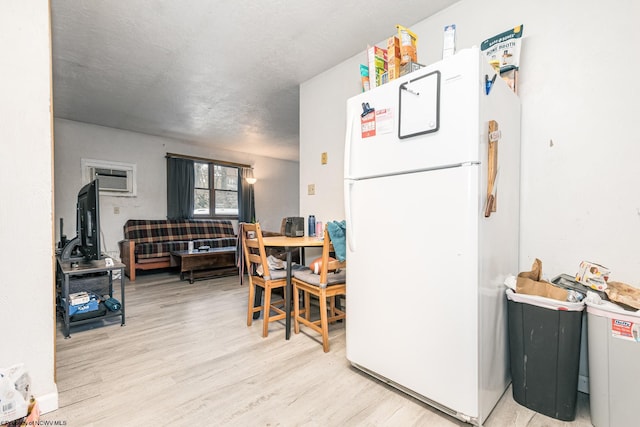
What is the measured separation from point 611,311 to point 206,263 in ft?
14.5

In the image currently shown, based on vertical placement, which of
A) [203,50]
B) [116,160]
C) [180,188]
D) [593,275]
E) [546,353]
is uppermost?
[203,50]

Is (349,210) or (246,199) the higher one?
(246,199)

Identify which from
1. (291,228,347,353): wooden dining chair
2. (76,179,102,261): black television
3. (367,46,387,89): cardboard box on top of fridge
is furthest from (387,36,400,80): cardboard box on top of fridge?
(76,179,102,261): black television

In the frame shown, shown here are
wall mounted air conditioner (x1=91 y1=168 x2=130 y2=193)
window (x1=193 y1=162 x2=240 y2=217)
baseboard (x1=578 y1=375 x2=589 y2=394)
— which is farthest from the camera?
window (x1=193 y1=162 x2=240 y2=217)

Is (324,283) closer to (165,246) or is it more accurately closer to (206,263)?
(206,263)

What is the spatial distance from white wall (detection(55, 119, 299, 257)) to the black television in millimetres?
2564

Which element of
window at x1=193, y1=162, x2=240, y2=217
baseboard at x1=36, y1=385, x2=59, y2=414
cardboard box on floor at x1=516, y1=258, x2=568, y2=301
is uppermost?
window at x1=193, y1=162, x2=240, y2=217

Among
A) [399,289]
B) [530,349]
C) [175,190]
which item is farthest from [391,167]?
[175,190]

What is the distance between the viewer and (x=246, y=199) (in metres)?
6.70

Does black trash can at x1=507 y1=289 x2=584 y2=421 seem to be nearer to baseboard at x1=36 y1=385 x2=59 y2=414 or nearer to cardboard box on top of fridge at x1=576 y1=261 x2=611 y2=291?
cardboard box on top of fridge at x1=576 y1=261 x2=611 y2=291

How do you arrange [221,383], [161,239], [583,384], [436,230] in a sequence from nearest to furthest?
[436,230]
[583,384]
[221,383]
[161,239]

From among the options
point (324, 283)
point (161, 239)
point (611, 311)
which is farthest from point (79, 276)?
point (611, 311)

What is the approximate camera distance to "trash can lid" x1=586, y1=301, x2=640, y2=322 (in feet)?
3.84

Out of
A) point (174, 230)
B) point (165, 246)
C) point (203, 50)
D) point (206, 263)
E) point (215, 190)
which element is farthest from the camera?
point (215, 190)
